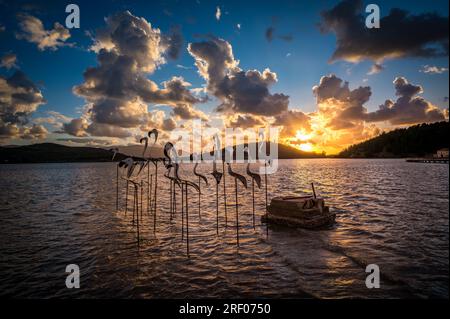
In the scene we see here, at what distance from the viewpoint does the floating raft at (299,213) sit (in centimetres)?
1844

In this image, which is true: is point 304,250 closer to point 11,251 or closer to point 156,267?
point 156,267

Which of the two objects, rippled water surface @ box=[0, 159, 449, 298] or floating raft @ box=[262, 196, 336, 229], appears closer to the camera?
rippled water surface @ box=[0, 159, 449, 298]

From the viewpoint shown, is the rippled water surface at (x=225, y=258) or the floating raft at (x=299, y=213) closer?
the rippled water surface at (x=225, y=258)

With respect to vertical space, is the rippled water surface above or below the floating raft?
below

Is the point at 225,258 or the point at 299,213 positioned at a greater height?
the point at 299,213

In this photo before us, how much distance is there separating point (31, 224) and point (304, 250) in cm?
2238

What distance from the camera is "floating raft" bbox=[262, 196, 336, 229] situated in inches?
726

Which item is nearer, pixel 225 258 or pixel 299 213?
pixel 225 258

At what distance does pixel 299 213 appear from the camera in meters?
18.6

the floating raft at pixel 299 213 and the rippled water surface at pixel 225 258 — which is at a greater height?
the floating raft at pixel 299 213
